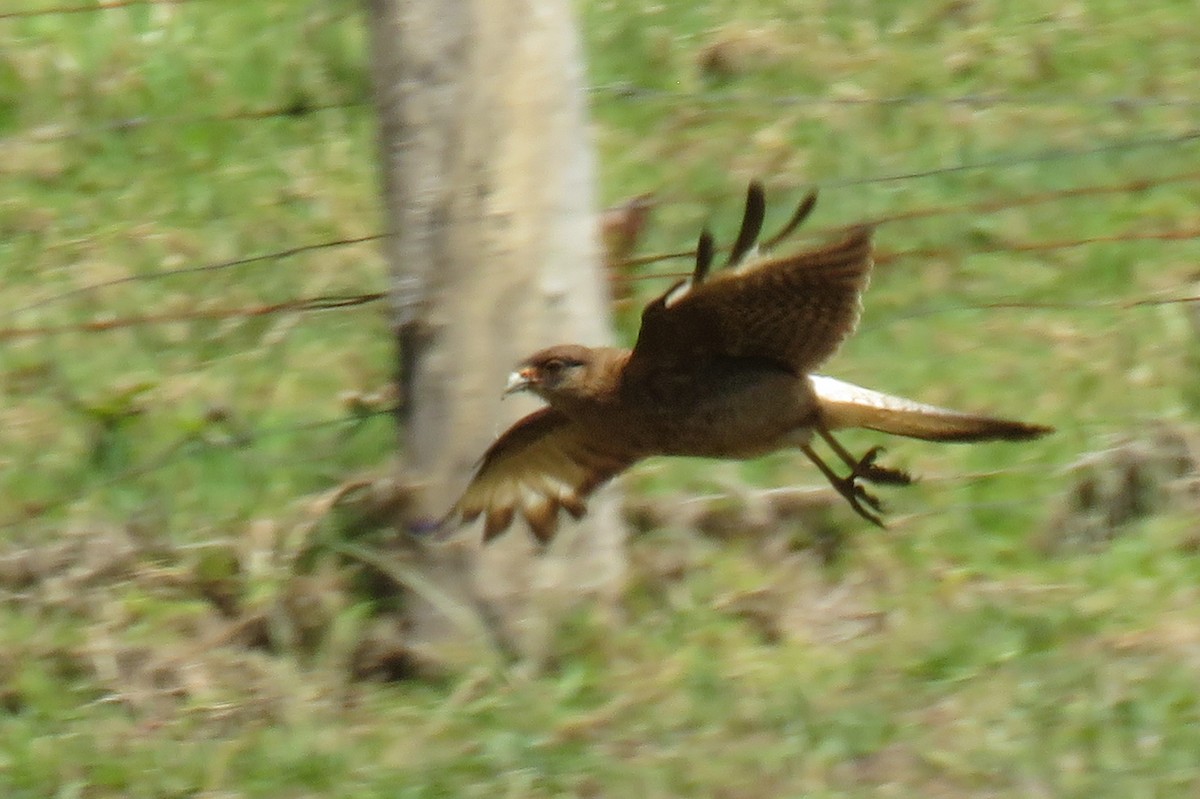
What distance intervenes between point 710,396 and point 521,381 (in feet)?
1.33

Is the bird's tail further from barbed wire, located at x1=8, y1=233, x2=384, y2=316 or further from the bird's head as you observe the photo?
barbed wire, located at x1=8, y1=233, x2=384, y2=316

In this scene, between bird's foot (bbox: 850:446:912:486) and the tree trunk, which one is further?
the tree trunk

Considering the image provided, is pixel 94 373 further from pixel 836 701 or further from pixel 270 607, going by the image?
pixel 836 701

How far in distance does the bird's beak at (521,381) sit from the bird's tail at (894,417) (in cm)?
52

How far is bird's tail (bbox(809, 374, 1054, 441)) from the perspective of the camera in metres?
4.14

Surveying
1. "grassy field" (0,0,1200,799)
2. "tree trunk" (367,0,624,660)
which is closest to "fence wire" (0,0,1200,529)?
"grassy field" (0,0,1200,799)

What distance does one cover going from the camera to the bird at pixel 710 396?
369 centimetres

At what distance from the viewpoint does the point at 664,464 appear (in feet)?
18.0

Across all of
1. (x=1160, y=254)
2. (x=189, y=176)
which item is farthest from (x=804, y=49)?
(x=189, y=176)

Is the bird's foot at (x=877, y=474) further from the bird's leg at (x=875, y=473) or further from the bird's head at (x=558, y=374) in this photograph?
the bird's head at (x=558, y=374)

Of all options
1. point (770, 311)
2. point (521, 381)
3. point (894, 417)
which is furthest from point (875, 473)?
point (521, 381)

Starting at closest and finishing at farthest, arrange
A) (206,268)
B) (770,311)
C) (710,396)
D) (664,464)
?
1. (770,311)
2. (710,396)
3. (206,268)
4. (664,464)

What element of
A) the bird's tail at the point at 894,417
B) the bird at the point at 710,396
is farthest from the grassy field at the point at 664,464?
the bird at the point at 710,396

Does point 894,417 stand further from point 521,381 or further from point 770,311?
point 521,381
